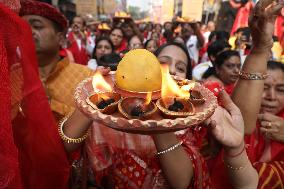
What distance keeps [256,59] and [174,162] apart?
0.77 metres

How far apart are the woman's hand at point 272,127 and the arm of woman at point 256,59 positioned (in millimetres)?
211

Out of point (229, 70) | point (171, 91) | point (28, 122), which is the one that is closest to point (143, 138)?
point (171, 91)

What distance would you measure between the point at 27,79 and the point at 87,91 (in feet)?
0.91

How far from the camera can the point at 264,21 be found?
155 centimetres

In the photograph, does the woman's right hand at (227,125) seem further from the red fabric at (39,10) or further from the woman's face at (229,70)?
the woman's face at (229,70)

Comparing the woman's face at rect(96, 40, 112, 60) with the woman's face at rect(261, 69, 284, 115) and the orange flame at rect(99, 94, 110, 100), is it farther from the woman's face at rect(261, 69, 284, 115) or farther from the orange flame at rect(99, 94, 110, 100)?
the orange flame at rect(99, 94, 110, 100)

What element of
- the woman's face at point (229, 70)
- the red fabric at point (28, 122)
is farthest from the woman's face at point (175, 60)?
the woman's face at point (229, 70)

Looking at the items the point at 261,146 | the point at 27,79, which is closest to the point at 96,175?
the point at 27,79

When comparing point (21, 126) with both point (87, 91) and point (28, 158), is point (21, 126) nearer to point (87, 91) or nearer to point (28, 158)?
point (28, 158)

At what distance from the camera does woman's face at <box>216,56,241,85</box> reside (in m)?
3.90

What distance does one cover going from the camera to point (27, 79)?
49.7 inches

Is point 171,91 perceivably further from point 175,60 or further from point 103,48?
point 103,48

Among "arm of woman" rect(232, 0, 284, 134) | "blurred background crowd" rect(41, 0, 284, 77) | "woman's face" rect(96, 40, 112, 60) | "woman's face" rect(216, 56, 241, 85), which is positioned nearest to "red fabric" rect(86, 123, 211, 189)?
"arm of woman" rect(232, 0, 284, 134)

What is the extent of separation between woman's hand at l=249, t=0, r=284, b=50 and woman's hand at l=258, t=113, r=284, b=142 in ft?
1.50
